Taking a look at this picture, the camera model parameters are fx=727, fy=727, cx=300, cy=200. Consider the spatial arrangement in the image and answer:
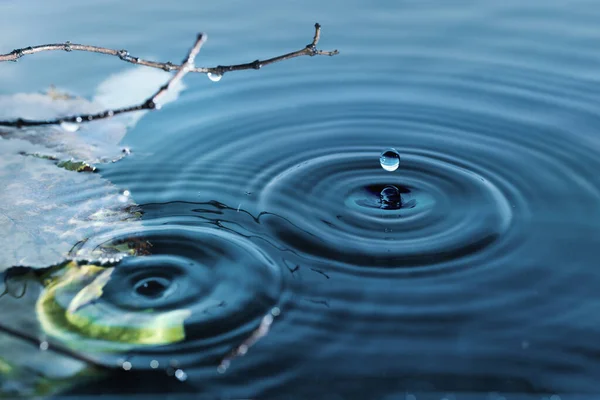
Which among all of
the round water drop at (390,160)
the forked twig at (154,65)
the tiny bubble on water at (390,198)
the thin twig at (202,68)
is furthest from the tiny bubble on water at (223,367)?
the round water drop at (390,160)

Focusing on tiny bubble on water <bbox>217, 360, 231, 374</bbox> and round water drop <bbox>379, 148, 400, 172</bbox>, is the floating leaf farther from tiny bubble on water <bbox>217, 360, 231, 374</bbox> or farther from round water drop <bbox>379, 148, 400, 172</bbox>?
round water drop <bbox>379, 148, 400, 172</bbox>

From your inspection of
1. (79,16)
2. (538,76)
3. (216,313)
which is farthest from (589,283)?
(79,16)

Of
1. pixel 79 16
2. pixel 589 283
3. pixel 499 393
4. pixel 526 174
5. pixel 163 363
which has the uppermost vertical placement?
pixel 79 16

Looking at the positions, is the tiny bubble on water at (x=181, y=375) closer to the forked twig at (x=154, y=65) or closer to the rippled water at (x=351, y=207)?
the rippled water at (x=351, y=207)

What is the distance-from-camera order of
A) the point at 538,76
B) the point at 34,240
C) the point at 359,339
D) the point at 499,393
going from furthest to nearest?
the point at 538,76
the point at 34,240
the point at 359,339
the point at 499,393

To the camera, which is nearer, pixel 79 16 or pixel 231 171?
pixel 231 171

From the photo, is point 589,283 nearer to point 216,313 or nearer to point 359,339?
point 359,339

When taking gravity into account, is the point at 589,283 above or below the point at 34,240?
above

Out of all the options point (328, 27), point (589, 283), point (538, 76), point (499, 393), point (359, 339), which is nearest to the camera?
point (499, 393)
